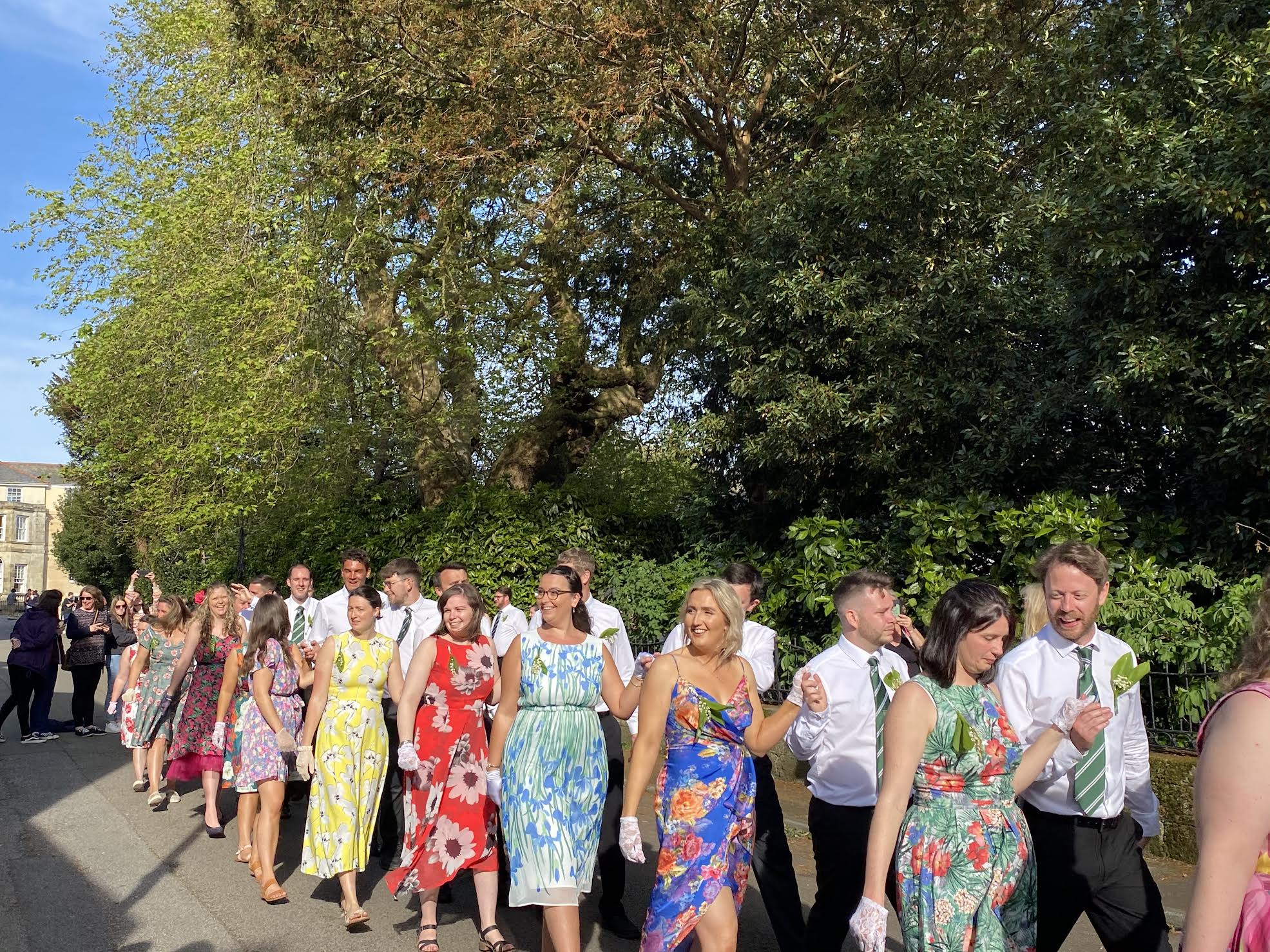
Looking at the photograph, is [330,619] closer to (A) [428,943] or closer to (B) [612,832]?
(B) [612,832]

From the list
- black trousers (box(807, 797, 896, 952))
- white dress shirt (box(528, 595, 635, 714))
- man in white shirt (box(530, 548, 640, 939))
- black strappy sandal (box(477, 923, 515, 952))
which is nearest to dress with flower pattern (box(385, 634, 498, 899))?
black strappy sandal (box(477, 923, 515, 952))

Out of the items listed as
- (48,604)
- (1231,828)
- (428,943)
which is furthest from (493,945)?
(48,604)

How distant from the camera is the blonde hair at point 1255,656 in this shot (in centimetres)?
246

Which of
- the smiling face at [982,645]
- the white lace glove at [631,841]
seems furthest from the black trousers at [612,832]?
the smiling face at [982,645]

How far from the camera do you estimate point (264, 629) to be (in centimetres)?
820

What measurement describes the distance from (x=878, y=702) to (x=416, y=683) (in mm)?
2821

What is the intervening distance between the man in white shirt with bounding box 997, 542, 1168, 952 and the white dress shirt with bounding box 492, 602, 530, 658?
350 cm

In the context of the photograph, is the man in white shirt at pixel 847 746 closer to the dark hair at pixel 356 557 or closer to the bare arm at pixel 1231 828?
the bare arm at pixel 1231 828

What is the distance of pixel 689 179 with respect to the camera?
1750cm

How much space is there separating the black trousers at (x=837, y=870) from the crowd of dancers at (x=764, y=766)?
0.03ft

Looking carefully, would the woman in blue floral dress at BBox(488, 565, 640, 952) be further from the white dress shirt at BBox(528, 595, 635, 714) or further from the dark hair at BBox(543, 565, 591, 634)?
the white dress shirt at BBox(528, 595, 635, 714)

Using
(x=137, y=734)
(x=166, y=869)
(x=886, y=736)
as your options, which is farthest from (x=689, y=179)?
(x=886, y=736)

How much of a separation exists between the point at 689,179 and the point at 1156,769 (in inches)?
465

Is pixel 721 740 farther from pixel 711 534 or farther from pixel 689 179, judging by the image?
pixel 689 179
